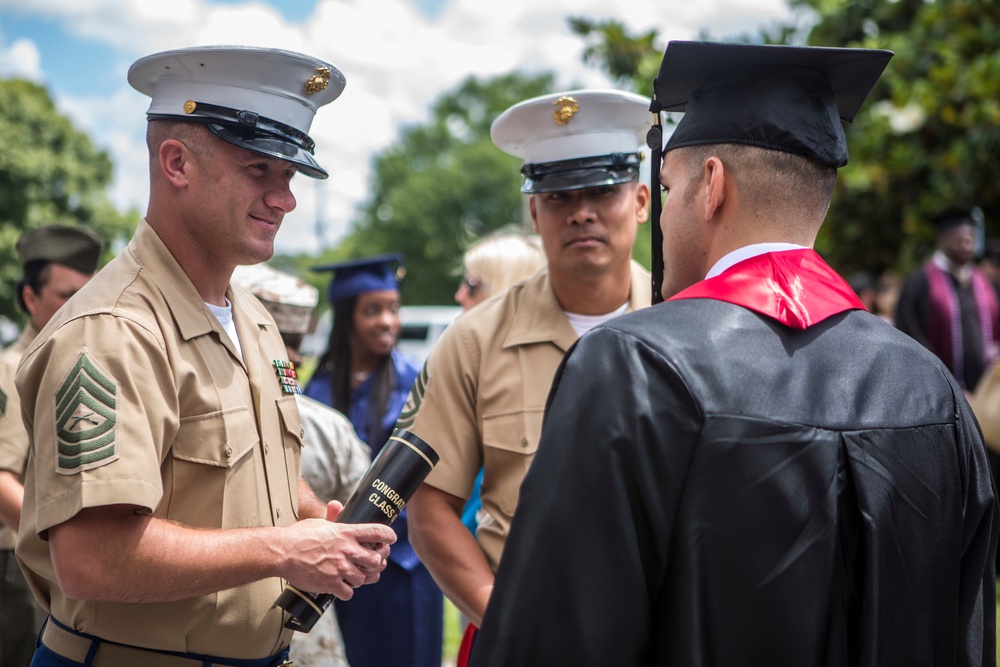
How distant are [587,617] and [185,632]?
3.53 ft

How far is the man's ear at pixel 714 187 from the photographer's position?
166 centimetres

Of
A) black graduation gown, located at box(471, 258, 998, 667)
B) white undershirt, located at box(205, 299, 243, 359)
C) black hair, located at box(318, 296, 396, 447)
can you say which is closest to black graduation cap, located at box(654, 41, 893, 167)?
black graduation gown, located at box(471, 258, 998, 667)

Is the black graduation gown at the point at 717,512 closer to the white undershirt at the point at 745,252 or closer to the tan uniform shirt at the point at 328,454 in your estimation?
the white undershirt at the point at 745,252

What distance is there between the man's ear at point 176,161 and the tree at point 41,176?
55.9 ft

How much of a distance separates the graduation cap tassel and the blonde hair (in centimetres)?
229

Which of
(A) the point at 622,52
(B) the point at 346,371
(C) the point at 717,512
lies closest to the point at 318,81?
(C) the point at 717,512

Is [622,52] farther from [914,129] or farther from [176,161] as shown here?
[176,161]

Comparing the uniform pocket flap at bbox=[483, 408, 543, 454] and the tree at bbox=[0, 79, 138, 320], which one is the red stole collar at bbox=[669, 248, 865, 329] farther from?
the tree at bbox=[0, 79, 138, 320]

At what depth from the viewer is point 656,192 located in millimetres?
2113

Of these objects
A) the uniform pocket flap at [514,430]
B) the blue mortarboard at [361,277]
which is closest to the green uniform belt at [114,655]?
the uniform pocket flap at [514,430]

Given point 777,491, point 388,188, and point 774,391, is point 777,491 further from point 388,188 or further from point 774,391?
point 388,188

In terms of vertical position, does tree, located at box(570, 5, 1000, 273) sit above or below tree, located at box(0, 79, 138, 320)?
below

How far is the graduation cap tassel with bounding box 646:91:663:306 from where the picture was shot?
81.1 inches

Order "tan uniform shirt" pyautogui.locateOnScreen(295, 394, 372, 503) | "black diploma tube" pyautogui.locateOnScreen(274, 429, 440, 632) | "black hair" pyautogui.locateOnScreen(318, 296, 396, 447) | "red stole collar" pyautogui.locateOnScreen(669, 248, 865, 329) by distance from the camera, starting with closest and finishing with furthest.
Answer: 1. "red stole collar" pyautogui.locateOnScreen(669, 248, 865, 329)
2. "black diploma tube" pyautogui.locateOnScreen(274, 429, 440, 632)
3. "tan uniform shirt" pyautogui.locateOnScreen(295, 394, 372, 503)
4. "black hair" pyautogui.locateOnScreen(318, 296, 396, 447)
